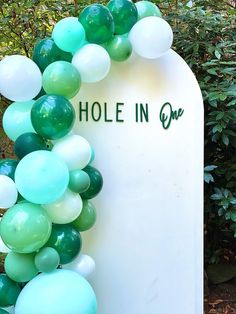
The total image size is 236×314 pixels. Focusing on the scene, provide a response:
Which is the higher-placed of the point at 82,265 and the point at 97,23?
the point at 97,23

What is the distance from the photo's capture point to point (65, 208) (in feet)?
4.55

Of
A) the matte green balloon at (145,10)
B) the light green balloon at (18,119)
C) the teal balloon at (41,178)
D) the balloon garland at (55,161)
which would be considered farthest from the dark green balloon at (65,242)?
the matte green balloon at (145,10)

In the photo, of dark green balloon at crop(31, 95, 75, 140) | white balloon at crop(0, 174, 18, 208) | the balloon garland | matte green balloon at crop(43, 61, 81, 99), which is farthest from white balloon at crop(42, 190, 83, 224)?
matte green balloon at crop(43, 61, 81, 99)

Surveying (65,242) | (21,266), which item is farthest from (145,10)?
(21,266)

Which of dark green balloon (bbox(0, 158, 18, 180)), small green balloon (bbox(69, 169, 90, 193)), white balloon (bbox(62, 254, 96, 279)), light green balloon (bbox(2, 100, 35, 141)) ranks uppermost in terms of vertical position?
light green balloon (bbox(2, 100, 35, 141))

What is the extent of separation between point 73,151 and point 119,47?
1.48 ft

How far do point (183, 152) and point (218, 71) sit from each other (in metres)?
0.79

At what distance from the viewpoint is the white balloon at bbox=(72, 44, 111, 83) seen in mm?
1475

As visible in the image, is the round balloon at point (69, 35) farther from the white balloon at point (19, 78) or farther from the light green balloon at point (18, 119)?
the light green balloon at point (18, 119)

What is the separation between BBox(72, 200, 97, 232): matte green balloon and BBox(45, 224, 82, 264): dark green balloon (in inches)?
2.4

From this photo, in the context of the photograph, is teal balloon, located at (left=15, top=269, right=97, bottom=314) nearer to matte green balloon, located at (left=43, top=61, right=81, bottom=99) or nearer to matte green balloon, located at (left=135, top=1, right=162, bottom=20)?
matte green balloon, located at (left=43, top=61, right=81, bottom=99)

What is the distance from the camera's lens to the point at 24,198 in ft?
4.54

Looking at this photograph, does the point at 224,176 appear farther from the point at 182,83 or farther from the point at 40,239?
the point at 40,239

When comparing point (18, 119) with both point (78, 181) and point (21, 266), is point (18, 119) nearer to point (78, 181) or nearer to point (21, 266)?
point (78, 181)
